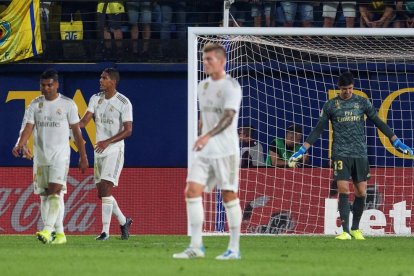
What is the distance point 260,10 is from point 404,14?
2423 millimetres

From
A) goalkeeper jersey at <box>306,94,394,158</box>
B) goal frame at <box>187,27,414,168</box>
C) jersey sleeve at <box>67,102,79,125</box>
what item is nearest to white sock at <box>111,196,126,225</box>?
goal frame at <box>187,27,414,168</box>

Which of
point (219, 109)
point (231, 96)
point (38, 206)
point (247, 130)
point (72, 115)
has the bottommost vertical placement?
point (38, 206)

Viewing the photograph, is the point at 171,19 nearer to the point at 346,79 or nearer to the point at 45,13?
the point at 45,13

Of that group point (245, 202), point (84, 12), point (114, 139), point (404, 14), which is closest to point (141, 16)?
point (84, 12)

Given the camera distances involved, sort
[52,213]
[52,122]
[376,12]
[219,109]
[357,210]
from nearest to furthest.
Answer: [219,109] → [52,213] → [52,122] → [357,210] → [376,12]

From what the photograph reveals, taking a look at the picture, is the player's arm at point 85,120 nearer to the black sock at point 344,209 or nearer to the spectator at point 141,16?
the black sock at point 344,209

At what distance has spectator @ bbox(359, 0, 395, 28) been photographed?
20.6 m

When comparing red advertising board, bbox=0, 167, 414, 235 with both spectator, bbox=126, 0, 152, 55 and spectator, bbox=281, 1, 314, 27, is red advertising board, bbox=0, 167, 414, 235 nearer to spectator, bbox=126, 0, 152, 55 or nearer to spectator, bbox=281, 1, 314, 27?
spectator, bbox=126, 0, 152, 55

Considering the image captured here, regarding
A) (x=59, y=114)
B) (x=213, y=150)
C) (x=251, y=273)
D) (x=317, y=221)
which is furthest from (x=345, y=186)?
(x=251, y=273)

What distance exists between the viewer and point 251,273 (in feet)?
33.8

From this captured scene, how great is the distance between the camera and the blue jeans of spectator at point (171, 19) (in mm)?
20859

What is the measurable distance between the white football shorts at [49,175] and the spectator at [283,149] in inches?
197

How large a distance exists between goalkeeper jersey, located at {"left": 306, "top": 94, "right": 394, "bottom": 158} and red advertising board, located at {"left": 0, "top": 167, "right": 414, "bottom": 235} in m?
2.65

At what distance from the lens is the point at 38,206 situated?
767 inches
